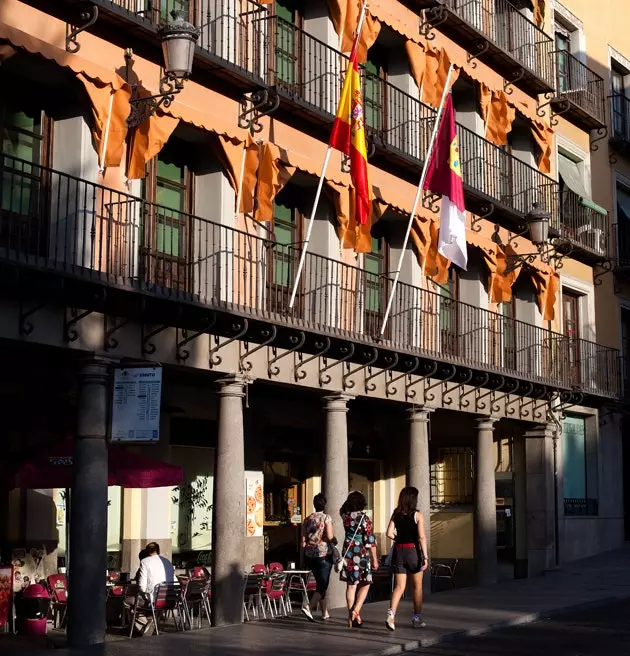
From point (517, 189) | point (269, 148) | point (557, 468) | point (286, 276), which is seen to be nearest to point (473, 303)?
point (517, 189)

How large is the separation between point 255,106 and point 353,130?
1.47 m

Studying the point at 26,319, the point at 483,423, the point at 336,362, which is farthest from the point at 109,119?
the point at 483,423

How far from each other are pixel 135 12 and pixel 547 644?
8.96 meters

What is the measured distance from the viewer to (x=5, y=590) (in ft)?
51.4

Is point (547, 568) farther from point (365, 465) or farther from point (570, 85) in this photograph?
point (570, 85)

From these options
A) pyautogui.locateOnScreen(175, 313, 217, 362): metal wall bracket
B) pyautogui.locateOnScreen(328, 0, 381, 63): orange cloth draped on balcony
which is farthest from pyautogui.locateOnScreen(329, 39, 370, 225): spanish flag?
pyautogui.locateOnScreen(175, 313, 217, 362): metal wall bracket

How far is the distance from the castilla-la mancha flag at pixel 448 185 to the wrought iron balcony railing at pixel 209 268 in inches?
47.2

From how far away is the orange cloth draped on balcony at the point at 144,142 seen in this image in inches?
636

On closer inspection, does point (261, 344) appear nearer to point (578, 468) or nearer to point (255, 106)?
point (255, 106)

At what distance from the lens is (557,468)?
1126 inches

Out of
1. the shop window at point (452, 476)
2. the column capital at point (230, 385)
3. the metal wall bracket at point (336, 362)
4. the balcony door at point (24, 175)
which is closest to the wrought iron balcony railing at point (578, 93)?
the shop window at point (452, 476)

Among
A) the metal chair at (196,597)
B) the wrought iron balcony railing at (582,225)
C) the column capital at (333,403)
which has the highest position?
the wrought iron balcony railing at (582,225)

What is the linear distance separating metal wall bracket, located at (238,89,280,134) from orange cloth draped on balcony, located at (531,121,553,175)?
37.0 ft

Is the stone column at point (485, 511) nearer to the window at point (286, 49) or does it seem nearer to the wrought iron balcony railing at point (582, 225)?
the wrought iron balcony railing at point (582, 225)
